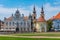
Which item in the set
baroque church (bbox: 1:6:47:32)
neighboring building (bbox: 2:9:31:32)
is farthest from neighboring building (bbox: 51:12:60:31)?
neighboring building (bbox: 2:9:31:32)

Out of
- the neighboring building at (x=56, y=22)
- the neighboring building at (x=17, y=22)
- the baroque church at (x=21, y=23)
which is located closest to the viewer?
the baroque church at (x=21, y=23)

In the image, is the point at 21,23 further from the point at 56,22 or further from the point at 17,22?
the point at 56,22

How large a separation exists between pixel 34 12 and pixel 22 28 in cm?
1300

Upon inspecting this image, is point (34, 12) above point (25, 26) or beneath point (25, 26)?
above

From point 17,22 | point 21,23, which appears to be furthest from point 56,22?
point 17,22

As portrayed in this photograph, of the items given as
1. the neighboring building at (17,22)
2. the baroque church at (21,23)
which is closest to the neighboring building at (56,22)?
the baroque church at (21,23)

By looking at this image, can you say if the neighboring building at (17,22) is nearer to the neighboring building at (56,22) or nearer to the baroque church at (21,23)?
the baroque church at (21,23)

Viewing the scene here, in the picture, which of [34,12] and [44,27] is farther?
[34,12]

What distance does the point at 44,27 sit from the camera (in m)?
104

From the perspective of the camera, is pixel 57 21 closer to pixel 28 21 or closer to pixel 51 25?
pixel 51 25

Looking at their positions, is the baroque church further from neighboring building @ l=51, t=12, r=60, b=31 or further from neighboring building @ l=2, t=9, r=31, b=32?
neighboring building @ l=51, t=12, r=60, b=31

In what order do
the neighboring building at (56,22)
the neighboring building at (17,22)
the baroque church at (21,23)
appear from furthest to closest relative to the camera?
the neighboring building at (56,22) → the neighboring building at (17,22) → the baroque church at (21,23)

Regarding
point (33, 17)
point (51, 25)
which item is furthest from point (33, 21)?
point (51, 25)

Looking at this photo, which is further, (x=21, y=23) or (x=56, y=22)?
(x=56, y=22)
